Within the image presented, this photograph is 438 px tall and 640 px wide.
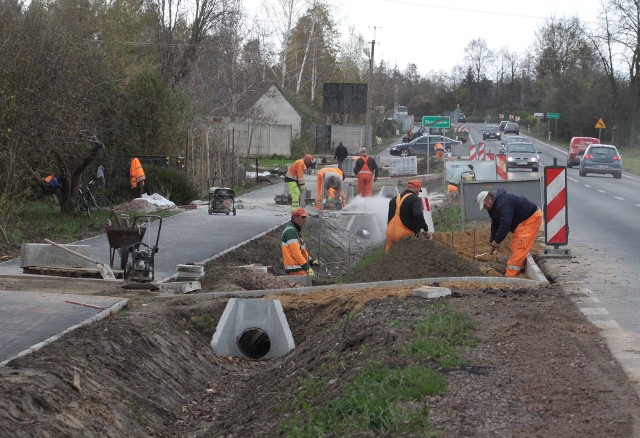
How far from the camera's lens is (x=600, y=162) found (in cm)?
4950

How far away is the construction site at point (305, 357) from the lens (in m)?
6.95

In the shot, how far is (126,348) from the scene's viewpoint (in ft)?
33.6

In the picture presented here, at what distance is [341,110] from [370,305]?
63956mm

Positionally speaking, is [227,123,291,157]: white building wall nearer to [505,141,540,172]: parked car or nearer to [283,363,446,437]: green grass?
[505,141,540,172]: parked car

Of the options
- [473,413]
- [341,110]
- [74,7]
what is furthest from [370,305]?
[341,110]

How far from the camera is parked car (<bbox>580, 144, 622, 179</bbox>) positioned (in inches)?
1948

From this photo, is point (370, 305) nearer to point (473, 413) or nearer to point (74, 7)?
point (473, 413)

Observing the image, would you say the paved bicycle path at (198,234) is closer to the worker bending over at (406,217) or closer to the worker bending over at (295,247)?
the worker bending over at (295,247)

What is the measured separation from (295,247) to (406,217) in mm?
2520

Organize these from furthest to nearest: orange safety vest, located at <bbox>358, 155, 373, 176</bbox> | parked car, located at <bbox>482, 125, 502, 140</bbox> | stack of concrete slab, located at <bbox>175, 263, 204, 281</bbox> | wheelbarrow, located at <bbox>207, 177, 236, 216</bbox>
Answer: parked car, located at <bbox>482, 125, 502, 140</bbox>
orange safety vest, located at <bbox>358, 155, 373, 176</bbox>
wheelbarrow, located at <bbox>207, 177, 236, 216</bbox>
stack of concrete slab, located at <bbox>175, 263, 204, 281</bbox>

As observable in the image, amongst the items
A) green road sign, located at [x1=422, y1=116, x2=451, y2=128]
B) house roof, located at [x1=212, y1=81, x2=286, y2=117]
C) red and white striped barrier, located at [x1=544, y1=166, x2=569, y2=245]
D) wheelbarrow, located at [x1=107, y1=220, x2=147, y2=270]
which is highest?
house roof, located at [x1=212, y1=81, x2=286, y2=117]

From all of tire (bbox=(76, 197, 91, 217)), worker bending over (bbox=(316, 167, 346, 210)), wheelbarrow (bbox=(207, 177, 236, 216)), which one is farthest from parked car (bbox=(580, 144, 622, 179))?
tire (bbox=(76, 197, 91, 217))

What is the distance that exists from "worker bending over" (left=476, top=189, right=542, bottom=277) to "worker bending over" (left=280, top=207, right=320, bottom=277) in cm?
261

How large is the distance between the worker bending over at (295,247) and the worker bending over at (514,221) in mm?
2607
